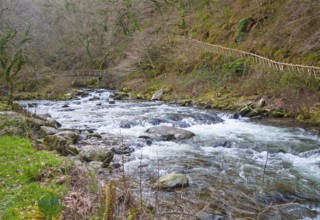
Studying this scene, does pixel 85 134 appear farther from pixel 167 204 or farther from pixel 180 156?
pixel 167 204

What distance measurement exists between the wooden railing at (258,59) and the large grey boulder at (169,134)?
22.2 feet

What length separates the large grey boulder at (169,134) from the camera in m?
12.1

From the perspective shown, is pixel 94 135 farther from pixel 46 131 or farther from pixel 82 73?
pixel 82 73

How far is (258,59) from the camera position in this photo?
20.6m

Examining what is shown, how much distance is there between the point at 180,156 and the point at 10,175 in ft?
17.1

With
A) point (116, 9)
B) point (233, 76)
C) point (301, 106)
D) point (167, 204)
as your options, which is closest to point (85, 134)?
point (167, 204)

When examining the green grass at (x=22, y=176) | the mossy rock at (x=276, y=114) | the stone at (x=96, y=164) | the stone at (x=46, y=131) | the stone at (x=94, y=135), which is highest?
the green grass at (x=22, y=176)

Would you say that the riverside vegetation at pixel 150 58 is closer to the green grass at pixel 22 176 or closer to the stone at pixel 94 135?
the green grass at pixel 22 176

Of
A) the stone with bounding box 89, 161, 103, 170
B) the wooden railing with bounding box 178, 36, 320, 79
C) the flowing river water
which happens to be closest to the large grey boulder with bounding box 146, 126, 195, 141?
the flowing river water

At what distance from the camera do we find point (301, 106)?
13805 millimetres

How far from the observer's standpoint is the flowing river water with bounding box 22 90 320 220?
6.23 metres

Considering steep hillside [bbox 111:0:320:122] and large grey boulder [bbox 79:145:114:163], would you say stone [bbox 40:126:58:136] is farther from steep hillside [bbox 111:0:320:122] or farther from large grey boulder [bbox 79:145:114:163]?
steep hillside [bbox 111:0:320:122]

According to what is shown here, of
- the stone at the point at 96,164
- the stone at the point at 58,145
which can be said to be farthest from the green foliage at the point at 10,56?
the stone at the point at 96,164

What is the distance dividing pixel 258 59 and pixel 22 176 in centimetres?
1795
